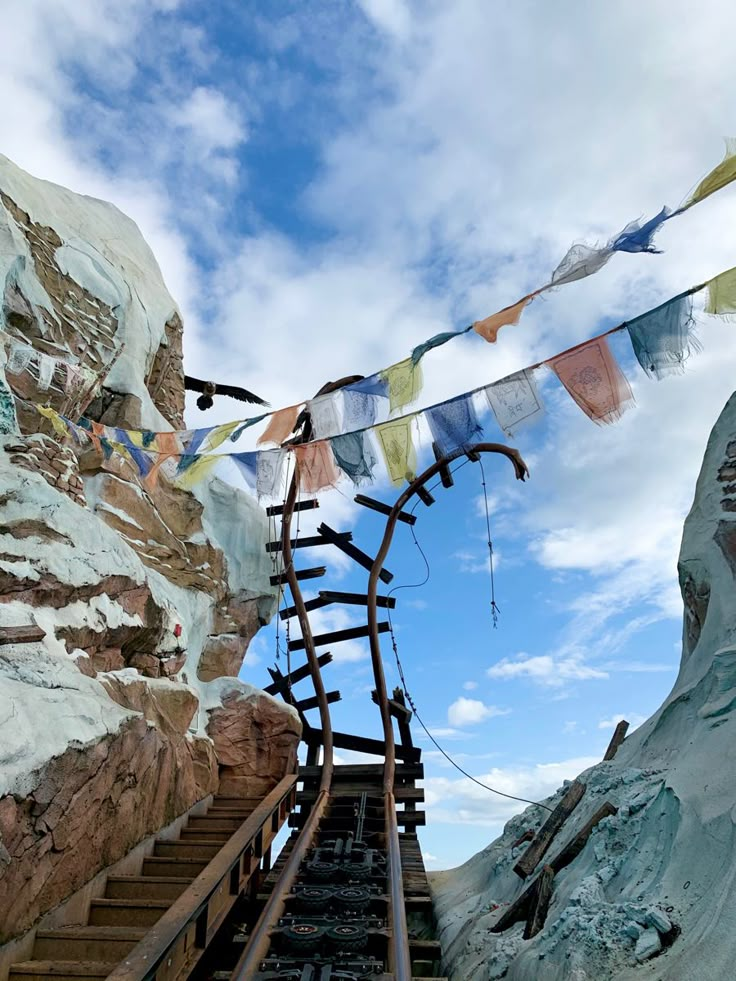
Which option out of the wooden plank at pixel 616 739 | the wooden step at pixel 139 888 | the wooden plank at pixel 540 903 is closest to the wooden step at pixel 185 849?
the wooden step at pixel 139 888

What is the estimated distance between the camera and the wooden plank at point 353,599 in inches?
442

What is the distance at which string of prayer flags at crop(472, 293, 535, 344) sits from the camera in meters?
6.96

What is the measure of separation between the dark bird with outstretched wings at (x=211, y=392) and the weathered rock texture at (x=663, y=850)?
11.2 m

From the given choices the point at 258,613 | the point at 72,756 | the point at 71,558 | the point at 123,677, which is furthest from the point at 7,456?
the point at 258,613

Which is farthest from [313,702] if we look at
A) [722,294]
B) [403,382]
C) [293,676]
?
[722,294]

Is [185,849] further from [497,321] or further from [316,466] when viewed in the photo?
[497,321]

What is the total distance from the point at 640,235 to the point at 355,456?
13.5 feet

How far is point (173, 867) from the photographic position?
5.64m

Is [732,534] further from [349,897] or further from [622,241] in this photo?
[349,897]

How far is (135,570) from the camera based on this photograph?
7.50m

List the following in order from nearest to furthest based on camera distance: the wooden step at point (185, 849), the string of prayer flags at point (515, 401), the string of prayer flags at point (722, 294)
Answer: the wooden step at point (185, 849)
the string of prayer flags at point (722, 294)
the string of prayer flags at point (515, 401)

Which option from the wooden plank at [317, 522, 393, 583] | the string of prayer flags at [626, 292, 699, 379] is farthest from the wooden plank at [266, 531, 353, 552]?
the string of prayer flags at [626, 292, 699, 379]

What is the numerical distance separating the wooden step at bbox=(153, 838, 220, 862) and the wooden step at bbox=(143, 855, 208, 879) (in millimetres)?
275

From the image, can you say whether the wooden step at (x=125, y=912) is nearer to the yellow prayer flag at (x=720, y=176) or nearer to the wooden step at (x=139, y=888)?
the wooden step at (x=139, y=888)
